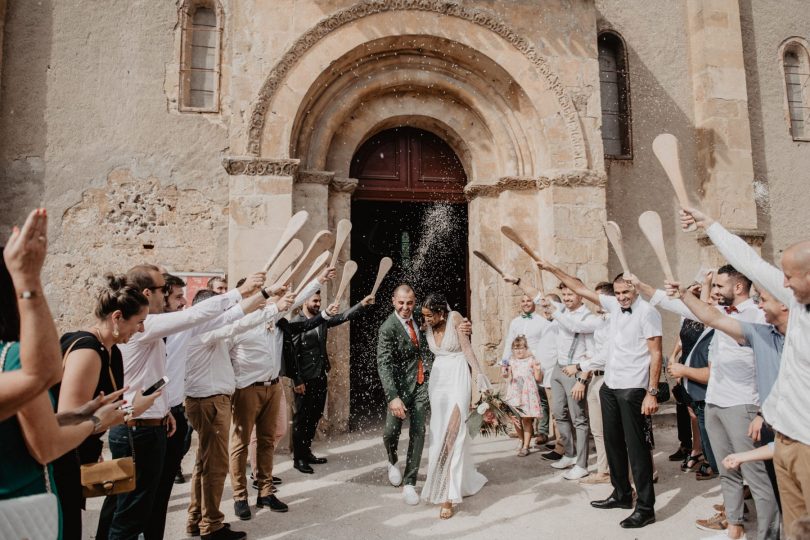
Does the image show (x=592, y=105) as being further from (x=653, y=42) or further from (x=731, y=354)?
(x=731, y=354)

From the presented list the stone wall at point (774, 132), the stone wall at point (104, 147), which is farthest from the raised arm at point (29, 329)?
the stone wall at point (774, 132)

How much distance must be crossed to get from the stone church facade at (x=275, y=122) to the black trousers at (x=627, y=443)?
3.43m

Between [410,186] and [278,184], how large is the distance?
2.42 m

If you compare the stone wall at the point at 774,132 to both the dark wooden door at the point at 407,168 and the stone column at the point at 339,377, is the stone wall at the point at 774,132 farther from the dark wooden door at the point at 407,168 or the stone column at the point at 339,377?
the stone column at the point at 339,377

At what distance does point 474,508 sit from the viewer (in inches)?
197

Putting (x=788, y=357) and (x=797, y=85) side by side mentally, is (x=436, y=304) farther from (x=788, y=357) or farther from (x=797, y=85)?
(x=797, y=85)

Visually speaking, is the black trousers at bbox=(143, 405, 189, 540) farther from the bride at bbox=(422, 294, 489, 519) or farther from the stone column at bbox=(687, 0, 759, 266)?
the stone column at bbox=(687, 0, 759, 266)

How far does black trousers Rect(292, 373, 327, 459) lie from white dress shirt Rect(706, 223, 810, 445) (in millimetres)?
A: 4641

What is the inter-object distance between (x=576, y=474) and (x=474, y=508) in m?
1.40

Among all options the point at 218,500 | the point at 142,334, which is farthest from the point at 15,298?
the point at 218,500

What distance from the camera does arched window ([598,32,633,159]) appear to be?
9883 mm

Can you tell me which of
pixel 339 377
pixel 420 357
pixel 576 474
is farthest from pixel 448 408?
pixel 339 377

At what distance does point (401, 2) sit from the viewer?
26.2 feet

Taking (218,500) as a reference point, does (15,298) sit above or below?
above
